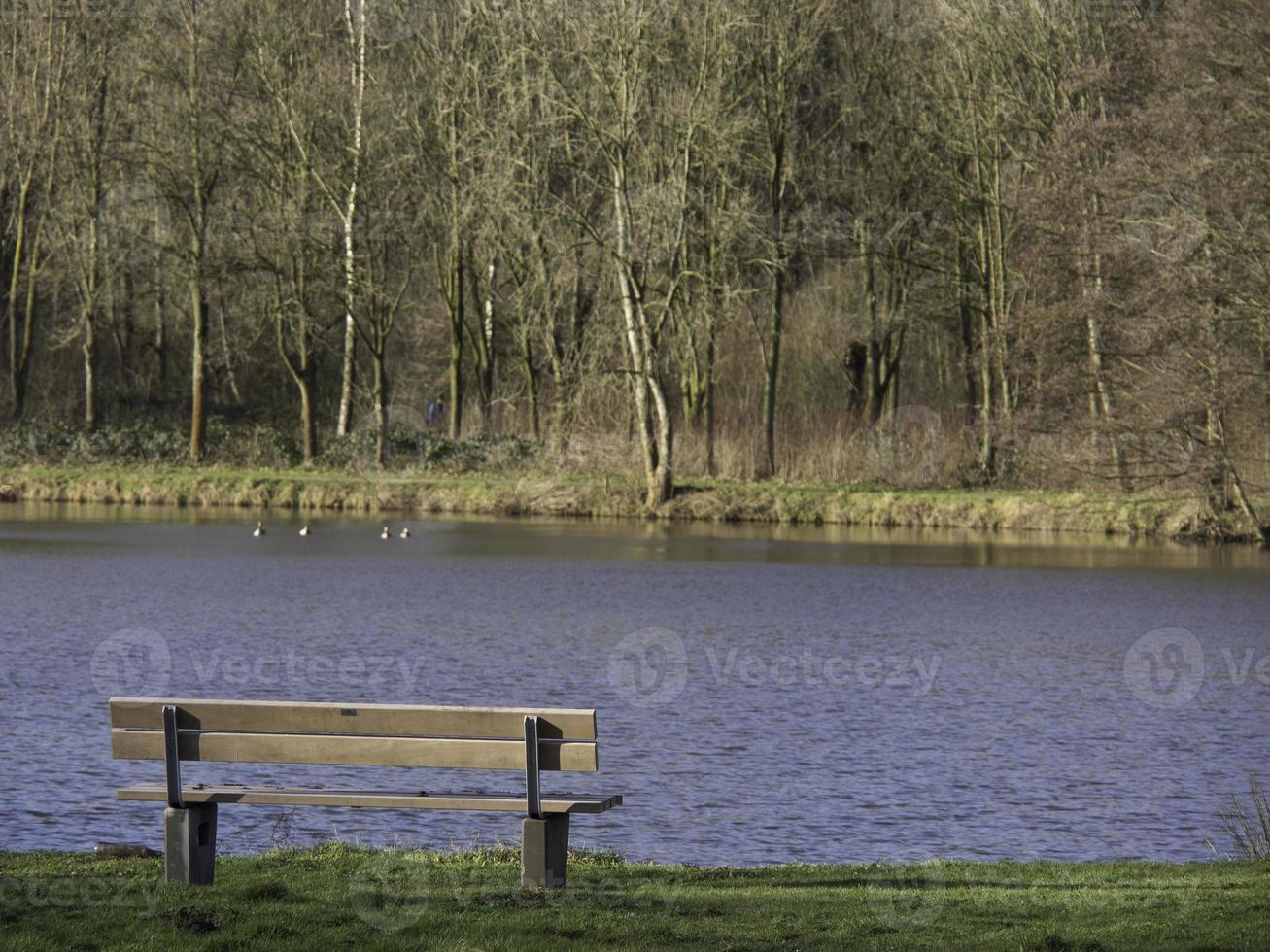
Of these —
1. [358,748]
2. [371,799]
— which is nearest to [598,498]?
[371,799]

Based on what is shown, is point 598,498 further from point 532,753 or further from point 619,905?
point 619,905

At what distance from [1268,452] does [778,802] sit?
25.4 m

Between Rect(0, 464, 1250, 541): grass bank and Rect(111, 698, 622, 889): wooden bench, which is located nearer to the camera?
Rect(111, 698, 622, 889): wooden bench

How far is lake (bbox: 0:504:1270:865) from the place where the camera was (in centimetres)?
1195

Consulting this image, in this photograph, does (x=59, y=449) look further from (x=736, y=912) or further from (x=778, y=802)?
(x=736, y=912)

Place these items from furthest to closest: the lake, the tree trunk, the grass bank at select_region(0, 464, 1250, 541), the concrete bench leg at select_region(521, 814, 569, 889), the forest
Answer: the tree trunk, the grass bank at select_region(0, 464, 1250, 541), the forest, the lake, the concrete bench leg at select_region(521, 814, 569, 889)

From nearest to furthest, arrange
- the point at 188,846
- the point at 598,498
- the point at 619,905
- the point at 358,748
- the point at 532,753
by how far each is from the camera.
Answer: the point at 619,905
the point at 532,753
the point at 358,748
the point at 188,846
the point at 598,498

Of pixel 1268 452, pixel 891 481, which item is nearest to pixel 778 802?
pixel 1268 452

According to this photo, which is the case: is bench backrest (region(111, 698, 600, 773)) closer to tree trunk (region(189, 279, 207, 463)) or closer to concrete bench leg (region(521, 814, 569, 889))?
concrete bench leg (region(521, 814, 569, 889))

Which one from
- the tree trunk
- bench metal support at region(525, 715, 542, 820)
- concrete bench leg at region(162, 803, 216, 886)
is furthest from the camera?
the tree trunk

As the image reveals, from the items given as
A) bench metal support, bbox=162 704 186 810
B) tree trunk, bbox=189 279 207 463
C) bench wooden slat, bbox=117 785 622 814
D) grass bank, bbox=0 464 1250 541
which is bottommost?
bench wooden slat, bbox=117 785 622 814

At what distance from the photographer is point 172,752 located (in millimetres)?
8172

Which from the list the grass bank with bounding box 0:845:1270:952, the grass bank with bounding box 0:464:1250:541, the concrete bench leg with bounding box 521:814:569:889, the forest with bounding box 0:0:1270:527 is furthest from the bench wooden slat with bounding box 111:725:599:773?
the grass bank with bounding box 0:464:1250:541

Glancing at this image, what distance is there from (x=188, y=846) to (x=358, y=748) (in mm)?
980
